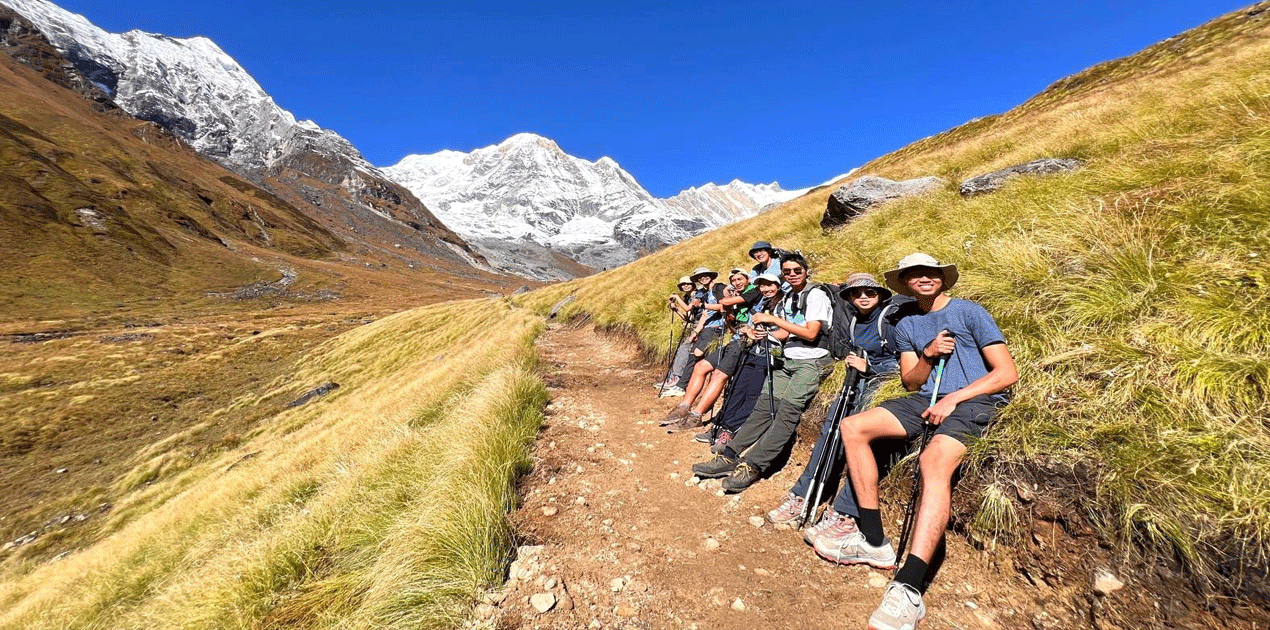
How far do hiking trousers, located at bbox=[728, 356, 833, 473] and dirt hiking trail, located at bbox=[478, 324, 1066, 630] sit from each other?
1.28 feet

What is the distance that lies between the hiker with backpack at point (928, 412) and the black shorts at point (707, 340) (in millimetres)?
4768

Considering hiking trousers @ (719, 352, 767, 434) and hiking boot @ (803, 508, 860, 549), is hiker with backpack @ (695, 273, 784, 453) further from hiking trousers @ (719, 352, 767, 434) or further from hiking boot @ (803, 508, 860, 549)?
hiking boot @ (803, 508, 860, 549)

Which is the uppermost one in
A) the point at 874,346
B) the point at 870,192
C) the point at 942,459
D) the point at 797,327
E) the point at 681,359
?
the point at 870,192

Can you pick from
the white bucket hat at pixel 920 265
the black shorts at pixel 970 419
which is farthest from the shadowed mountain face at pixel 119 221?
the black shorts at pixel 970 419

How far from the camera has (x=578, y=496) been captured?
5.70 meters

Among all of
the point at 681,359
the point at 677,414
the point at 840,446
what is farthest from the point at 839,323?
the point at 681,359

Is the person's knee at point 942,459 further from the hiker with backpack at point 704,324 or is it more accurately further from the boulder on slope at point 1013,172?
the boulder on slope at point 1013,172

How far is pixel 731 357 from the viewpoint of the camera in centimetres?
780

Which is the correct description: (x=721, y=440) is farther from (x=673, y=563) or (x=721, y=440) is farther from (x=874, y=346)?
(x=673, y=563)

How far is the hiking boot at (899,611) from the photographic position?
3307 millimetres

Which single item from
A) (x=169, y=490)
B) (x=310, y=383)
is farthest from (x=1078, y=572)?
(x=310, y=383)

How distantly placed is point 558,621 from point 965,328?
14.2ft

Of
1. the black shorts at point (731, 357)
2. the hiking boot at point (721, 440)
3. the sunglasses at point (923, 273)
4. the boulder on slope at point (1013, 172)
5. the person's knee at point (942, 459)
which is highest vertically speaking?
the boulder on slope at point (1013, 172)

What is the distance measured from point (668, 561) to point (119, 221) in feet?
550
